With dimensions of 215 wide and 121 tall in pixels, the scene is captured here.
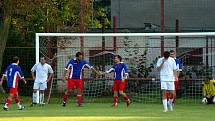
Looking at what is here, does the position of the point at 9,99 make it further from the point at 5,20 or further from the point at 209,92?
the point at 5,20

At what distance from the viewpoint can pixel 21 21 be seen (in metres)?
35.5

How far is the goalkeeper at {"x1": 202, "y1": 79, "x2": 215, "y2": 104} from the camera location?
29422mm

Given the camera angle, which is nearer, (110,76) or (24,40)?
(110,76)

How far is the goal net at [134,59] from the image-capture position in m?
31.4

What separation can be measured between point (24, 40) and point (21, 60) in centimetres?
251

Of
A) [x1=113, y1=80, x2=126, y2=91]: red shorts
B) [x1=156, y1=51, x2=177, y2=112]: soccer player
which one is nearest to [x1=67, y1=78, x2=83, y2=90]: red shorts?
[x1=113, y1=80, x2=126, y2=91]: red shorts

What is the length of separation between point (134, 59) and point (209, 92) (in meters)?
4.61

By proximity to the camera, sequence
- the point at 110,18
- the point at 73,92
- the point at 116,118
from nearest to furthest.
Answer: the point at 116,118
the point at 73,92
the point at 110,18

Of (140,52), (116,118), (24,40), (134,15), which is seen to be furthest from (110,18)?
(116,118)

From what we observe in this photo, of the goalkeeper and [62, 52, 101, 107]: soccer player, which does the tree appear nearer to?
[62, 52, 101, 107]: soccer player

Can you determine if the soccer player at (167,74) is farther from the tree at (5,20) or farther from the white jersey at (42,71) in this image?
the tree at (5,20)

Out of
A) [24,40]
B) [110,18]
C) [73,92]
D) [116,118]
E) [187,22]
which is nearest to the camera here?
[116,118]

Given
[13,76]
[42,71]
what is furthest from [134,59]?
[13,76]

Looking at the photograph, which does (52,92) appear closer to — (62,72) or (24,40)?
(62,72)
